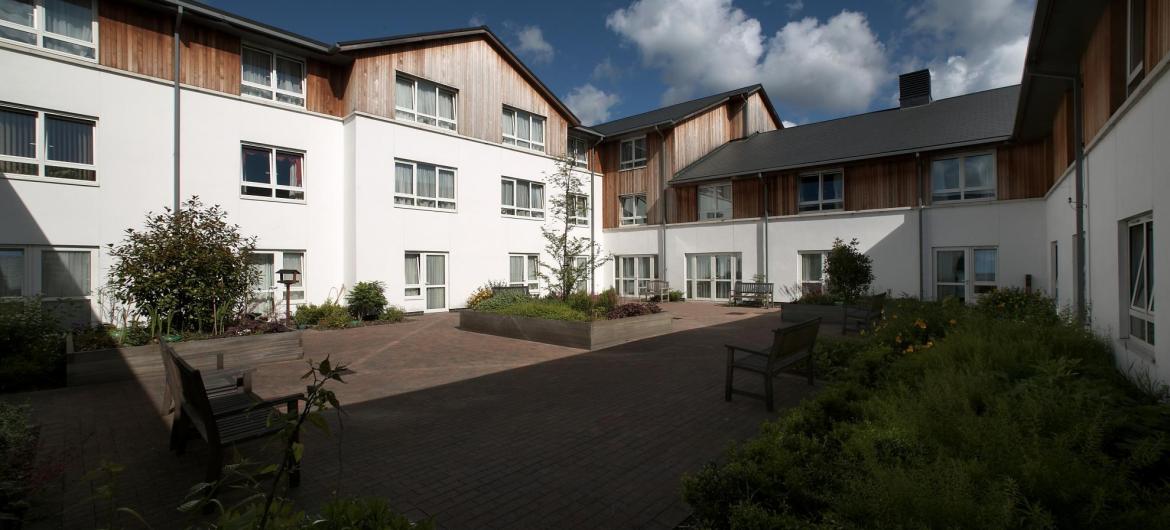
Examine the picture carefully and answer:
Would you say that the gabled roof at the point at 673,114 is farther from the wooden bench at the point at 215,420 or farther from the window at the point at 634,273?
the wooden bench at the point at 215,420

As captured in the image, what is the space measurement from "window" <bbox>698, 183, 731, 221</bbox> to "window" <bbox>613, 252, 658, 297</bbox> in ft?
10.4

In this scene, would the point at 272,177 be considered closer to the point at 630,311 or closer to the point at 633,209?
the point at 630,311

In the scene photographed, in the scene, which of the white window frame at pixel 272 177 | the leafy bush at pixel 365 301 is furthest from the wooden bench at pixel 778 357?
the white window frame at pixel 272 177

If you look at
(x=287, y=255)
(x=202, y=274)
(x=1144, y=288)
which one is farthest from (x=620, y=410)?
(x=287, y=255)

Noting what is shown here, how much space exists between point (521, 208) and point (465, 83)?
536cm

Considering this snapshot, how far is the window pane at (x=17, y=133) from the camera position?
1169 cm

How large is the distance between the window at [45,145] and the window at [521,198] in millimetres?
12242

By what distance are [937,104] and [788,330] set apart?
22.1 meters

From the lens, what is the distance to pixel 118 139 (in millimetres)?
12984

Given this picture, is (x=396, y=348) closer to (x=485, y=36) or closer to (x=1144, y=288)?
(x=1144, y=288)

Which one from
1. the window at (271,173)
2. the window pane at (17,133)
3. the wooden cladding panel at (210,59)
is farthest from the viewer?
the window at (271,173)

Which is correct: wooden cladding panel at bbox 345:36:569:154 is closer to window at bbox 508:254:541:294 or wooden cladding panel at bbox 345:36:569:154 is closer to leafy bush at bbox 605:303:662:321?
window at bbox 508:254:541:294

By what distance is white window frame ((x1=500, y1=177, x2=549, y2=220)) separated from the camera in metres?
21.6

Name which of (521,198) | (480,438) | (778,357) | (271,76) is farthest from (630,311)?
(271,76)
